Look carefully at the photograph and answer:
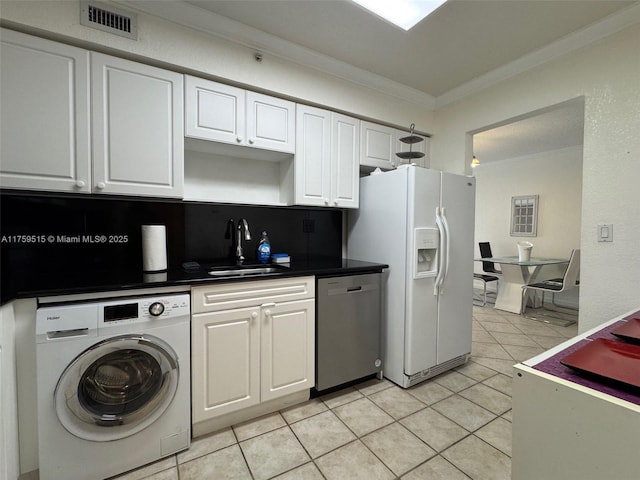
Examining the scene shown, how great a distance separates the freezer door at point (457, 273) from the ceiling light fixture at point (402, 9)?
106 centimetres

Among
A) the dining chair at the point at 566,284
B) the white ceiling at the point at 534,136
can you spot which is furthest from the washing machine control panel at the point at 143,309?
the dining chair at the point at 566,284

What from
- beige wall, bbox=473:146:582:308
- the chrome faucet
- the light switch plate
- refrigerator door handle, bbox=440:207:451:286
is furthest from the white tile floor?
beige wall, bbox=473:146:582:308

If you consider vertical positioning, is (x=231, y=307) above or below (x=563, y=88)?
below

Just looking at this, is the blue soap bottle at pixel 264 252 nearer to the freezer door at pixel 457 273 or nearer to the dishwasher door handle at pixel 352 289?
the dishwasher door handle at pixel 352 289

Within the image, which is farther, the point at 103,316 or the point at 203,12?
the point at 203,12

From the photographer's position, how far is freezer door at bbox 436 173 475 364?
225 cm

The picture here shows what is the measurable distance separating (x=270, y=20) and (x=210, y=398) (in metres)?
2.40

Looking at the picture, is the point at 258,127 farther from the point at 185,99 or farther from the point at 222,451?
the point at 222,451

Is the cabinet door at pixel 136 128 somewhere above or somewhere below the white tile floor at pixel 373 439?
above

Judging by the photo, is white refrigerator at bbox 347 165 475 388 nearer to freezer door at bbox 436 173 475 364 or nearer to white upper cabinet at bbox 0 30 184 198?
freezer door at bbox 436 173 475 364

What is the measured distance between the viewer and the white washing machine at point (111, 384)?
4.05ft

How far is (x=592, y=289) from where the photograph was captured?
1.92 metres

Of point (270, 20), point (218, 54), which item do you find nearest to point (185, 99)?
point (218, 54)

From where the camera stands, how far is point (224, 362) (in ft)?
5.29
